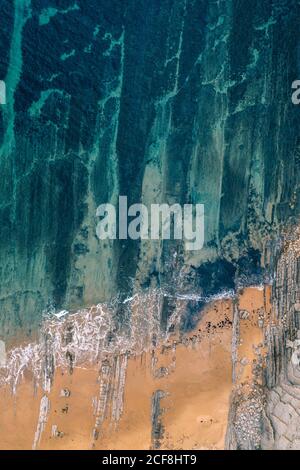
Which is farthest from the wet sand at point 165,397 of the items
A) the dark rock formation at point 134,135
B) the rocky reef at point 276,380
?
the dark rock formation at point 134,135

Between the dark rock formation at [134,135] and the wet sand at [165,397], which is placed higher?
the dark rock formation at [134,135]

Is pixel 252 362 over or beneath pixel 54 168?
beneath

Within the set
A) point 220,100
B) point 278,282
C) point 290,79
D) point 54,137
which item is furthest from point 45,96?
point 278,282

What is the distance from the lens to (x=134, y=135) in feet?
22.6

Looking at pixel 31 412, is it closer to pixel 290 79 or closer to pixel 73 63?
pixel 73 63

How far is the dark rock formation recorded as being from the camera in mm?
6770

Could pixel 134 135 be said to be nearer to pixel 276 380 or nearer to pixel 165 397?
pixel 165 397

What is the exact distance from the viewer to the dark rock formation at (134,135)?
6770mm

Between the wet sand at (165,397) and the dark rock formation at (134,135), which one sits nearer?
the wet sand at (165,397)

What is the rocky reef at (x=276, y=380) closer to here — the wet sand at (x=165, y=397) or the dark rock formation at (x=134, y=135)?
the wet sand at (x=165, y=397)
